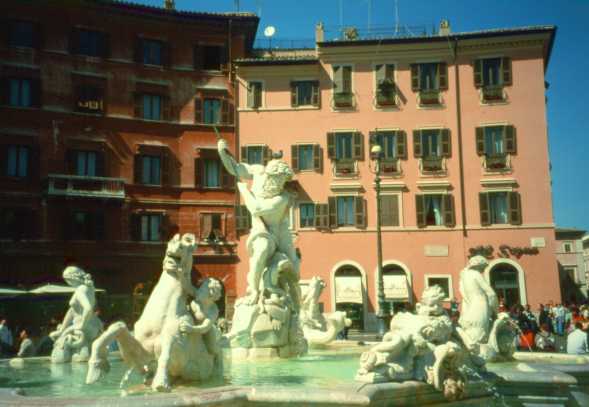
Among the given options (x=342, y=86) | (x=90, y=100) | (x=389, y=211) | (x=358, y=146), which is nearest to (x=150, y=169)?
(x=90, y=100)

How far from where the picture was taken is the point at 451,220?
32938 millimetres

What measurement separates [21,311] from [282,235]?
905 inches

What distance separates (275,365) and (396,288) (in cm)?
2481

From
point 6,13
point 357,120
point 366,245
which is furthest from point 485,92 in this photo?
point 6,13

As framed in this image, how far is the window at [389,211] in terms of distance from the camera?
109 feet

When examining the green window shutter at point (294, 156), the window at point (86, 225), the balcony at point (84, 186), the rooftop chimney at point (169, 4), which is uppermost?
the rooftop chimney at point (169, 4)

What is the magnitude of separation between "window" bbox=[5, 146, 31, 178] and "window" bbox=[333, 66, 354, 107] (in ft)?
53.5

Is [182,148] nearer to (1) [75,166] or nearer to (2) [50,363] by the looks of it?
(1) [75,166]

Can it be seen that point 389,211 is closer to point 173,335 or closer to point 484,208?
point 484,208

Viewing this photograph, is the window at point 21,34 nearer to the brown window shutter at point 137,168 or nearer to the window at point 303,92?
the brown window shutter at point 137,168

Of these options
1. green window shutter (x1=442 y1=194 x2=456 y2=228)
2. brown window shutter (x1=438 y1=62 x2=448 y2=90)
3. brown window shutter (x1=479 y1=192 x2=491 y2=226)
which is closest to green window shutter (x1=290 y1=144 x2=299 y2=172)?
green window shutter (x1=442 y1=194 x2=456 y2=228)

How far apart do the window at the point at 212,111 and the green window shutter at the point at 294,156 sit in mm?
4418

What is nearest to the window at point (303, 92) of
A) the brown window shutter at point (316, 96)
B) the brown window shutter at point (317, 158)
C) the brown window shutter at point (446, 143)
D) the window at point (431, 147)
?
the brown window shutter at point (316, 96)

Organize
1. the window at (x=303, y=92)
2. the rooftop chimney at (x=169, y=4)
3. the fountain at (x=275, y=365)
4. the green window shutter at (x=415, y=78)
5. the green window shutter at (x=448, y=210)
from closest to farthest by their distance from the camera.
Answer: the fountain at (x=275, y=365)
the green window shutter at (x=448, y=210)
the green window shutter at (x=415, y=78)
the window at (x=303, y=92)
the rooftop chimney at (x=169, y=4)
